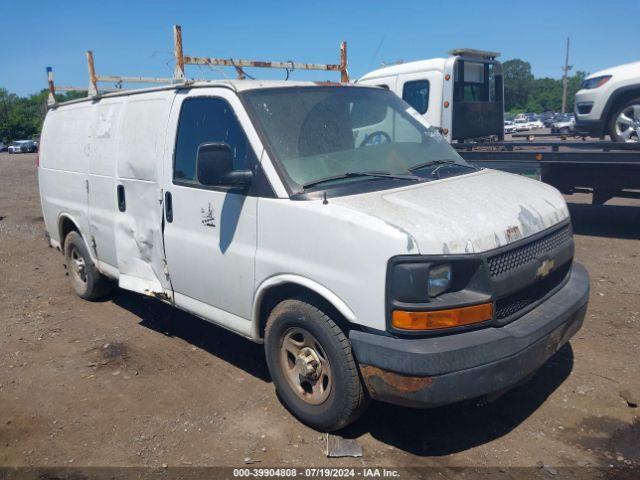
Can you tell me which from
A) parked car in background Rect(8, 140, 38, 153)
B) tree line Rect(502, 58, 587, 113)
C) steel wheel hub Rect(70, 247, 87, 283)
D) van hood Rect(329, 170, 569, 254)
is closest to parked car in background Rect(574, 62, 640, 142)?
van hood Rect(329, 170, 569, 254)

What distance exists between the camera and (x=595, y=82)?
28.7ft

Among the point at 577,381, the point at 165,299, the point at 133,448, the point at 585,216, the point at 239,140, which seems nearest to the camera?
the point at 133,448

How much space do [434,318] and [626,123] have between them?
7.45 metres

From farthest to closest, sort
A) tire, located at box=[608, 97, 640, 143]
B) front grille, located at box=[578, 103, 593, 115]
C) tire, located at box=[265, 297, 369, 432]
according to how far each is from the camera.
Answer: front grille, located at box=[578, 103, 593, 115]
tire, located at box=[608, 97, 640, 143]
tire, located at box=[265, 297, 369, 432]

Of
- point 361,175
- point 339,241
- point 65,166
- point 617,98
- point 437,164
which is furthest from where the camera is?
point 617,98

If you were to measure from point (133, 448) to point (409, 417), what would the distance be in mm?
1721

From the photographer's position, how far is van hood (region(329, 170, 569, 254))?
2.87m

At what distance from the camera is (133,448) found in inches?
134

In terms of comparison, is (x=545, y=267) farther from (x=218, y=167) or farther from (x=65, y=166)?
(x=65, y=166)

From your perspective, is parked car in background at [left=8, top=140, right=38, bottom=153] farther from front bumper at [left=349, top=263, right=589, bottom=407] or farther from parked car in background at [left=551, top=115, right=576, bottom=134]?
front bumper at [left=349, top=263, right=589, bottom=407]

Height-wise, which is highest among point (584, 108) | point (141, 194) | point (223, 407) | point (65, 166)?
point (584, 108)

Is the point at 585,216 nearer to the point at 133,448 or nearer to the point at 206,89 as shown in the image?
the point at 206,89

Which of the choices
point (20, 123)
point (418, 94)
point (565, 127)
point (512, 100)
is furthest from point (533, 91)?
point (418, 94)

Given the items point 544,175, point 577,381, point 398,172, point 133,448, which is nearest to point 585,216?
point 544,175
